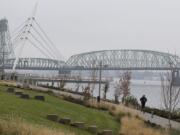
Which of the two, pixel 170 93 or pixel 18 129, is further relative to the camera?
pixel 170 93

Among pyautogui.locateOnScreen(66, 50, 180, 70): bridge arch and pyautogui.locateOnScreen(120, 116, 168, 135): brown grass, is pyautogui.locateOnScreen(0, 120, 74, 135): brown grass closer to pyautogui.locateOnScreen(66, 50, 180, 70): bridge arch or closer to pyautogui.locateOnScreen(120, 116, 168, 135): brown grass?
pyautogui.locateOnScreen(120, 116, 168, 135): brown grass

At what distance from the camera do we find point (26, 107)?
1753 cm

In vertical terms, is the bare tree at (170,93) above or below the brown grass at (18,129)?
above

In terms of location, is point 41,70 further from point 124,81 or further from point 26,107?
point 26,107

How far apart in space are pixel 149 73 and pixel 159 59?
109 ft

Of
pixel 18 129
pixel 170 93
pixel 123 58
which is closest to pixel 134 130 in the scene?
pixel 170 93

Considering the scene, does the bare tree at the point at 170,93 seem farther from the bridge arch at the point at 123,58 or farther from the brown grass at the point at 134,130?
the bridge arch at the point at 123,58

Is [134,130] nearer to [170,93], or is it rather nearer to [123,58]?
[170,93]

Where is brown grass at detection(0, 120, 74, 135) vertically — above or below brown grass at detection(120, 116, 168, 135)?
above

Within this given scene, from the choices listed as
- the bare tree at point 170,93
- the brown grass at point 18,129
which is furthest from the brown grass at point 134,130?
the brown grass at point 18,129

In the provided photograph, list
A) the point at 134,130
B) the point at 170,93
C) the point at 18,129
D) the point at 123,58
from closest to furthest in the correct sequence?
1. the point at 18,129
2. the point at 134,130
3. the point at 170,93
4. the point at 123,58

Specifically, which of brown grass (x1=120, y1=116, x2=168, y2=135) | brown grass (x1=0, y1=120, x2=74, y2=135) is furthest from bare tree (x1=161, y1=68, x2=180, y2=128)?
brown grass (x1=0, y1=120, x2=74, y2=135)

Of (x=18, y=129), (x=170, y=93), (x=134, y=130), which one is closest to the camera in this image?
(x=18, y=129)

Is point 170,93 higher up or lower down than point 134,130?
higher up
